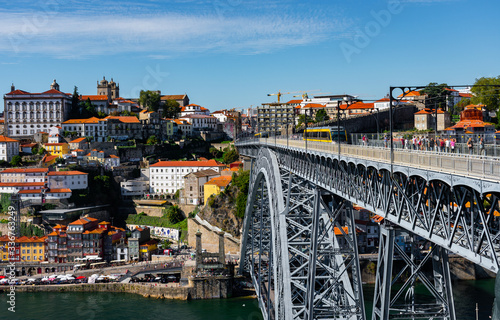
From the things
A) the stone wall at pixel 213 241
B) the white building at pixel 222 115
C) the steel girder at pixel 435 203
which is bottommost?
the stone wall at pixel 213 241

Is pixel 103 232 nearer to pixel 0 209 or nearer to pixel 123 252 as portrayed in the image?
pixel 123 252

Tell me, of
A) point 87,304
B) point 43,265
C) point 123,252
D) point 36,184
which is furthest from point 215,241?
point 36,184

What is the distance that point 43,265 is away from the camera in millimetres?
47344

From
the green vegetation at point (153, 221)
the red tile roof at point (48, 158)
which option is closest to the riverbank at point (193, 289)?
the green vegetation at point (153, 221)

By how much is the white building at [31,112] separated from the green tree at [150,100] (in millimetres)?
15286

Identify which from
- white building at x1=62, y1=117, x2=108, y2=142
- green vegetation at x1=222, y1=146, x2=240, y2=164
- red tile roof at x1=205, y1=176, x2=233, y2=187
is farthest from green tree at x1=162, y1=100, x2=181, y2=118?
red tile roof at x1=205, y1=176, x2=233, y2=187

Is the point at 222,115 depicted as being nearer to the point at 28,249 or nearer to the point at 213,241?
the point at 28,249

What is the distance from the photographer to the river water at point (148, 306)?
34.6m

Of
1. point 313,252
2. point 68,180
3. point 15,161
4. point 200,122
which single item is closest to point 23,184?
point 68,180

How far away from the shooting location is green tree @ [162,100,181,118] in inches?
3530

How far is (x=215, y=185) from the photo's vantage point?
52781mm

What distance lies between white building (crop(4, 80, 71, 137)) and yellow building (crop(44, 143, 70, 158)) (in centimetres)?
761

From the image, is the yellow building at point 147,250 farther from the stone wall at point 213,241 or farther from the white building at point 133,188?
the white building at point 133,188

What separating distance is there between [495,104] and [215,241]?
28.2 metres
